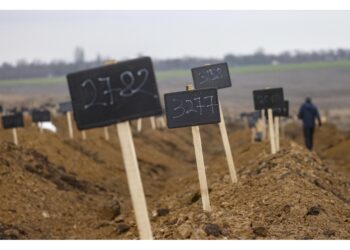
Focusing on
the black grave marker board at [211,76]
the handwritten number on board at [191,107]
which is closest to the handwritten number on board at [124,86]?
the handwritten number on board at [191,107]

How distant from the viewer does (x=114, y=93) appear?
16.6 ft

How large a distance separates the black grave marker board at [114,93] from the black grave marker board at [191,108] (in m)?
1.63

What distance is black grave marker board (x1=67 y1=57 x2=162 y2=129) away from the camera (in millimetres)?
5055

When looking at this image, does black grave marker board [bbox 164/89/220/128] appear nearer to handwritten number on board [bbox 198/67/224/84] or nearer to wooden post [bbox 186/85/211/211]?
wooden post [bbox 186/85/211/211]

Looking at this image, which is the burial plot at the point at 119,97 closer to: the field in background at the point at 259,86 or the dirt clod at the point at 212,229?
the dirt clod at the point at 212,229

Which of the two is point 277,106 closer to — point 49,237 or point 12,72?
point 49,237

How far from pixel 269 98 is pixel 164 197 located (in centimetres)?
239

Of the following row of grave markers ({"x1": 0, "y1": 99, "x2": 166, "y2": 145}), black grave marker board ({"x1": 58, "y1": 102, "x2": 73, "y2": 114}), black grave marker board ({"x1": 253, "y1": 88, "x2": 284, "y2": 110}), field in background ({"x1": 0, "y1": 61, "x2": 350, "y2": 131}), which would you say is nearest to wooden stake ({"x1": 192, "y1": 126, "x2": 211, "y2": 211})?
black grave marker board ({"x1": 253, "y1": 88, "x2": 284, "y2": 110})

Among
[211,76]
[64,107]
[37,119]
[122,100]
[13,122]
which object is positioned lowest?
[37,119]

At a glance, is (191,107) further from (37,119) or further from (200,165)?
(37,119)

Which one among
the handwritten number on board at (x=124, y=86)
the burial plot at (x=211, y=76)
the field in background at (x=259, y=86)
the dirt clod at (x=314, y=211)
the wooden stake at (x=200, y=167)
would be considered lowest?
the field in background at (x=259, y=86)

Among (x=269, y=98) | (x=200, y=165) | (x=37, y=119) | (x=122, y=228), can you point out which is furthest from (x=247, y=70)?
(x=200, y=165)

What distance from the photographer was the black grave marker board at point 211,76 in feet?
28.2

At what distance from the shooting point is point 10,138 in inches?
672
